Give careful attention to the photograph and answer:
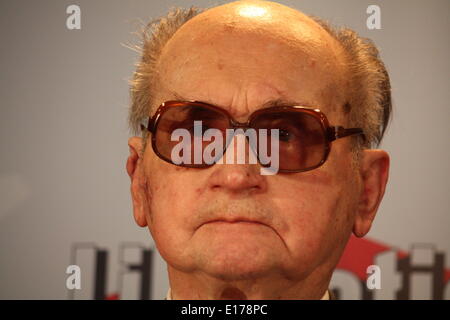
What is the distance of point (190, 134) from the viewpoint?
127 centimetres

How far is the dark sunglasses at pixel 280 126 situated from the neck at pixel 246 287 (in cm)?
24

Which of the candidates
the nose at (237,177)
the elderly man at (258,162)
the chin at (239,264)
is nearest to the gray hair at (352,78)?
the elderly man at (258,162)

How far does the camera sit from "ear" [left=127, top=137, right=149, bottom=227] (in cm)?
146

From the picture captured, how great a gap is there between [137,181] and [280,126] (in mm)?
432

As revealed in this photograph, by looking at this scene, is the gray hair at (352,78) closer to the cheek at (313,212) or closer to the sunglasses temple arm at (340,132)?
the sunglasses temple arm at (340,132)

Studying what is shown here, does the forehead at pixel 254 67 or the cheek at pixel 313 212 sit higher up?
the forehead at pixel 254 67

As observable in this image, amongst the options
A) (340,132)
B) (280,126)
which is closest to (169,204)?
(280,126)

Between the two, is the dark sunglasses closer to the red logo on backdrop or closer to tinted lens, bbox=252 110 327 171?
tinted lens, bbox=252 110 327 171

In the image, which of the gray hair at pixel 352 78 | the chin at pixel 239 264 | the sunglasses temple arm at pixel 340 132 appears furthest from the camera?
the gray hair at pixel 352 78

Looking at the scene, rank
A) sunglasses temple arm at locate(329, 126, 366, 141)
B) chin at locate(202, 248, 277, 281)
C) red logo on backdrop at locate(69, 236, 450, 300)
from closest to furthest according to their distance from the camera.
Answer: chin at locate(202, 248, 277, 281) → sunglasses temple arm at locate(329, 126, 366, 141) → red logo on backdrop at locate(69, 236, 450, 300)

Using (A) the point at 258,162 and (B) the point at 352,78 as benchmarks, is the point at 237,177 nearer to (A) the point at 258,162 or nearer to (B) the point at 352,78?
(A) the point at 258,162

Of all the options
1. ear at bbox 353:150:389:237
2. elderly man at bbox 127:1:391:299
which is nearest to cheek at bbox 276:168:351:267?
elderly man at bbox 127:1:391:299

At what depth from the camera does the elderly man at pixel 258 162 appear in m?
1.18

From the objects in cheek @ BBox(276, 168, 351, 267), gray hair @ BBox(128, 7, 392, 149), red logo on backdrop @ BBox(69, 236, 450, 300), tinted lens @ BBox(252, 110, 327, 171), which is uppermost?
gray hair @ BBox(128, 7, 392, 149)
